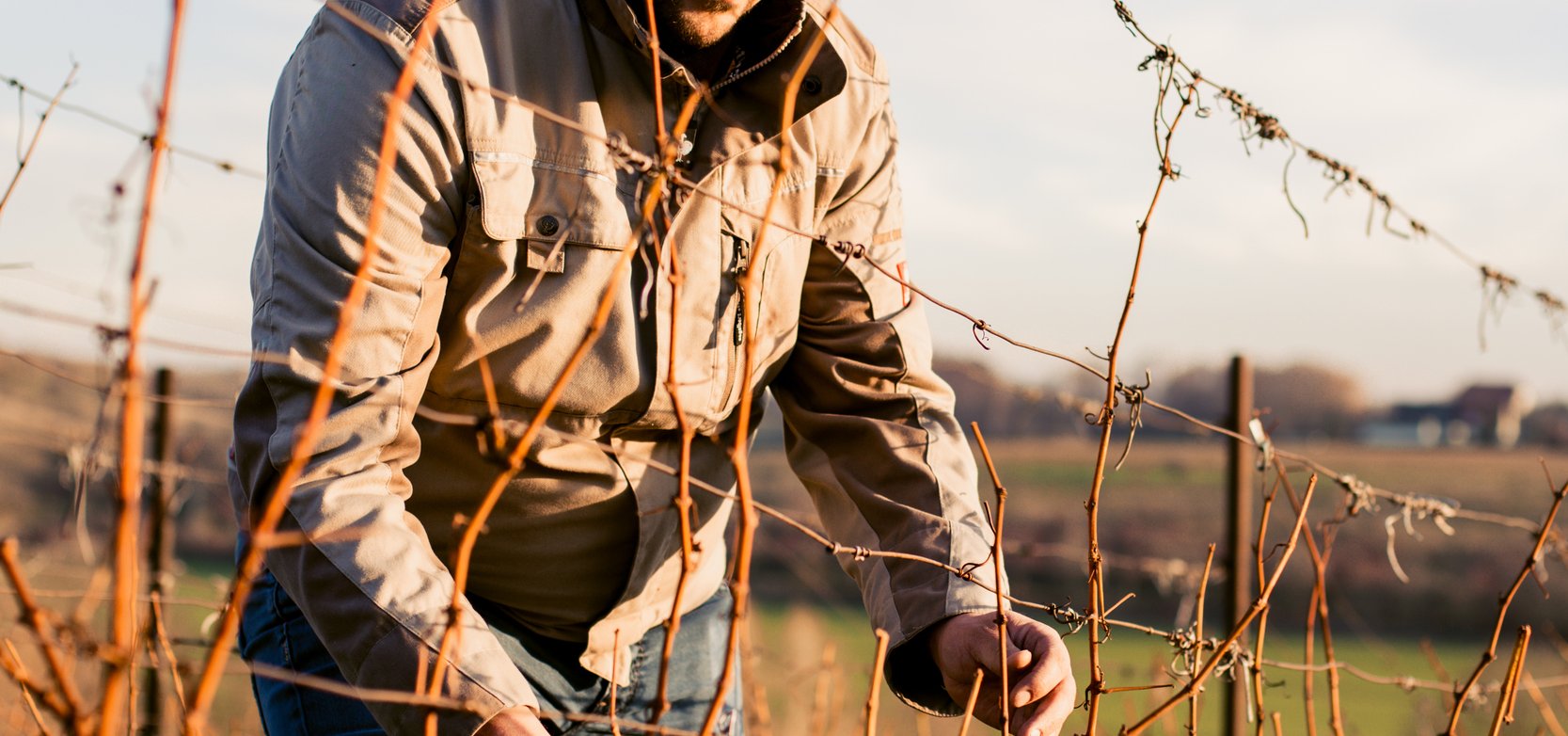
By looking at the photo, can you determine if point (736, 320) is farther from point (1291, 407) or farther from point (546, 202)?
point (1291, 407)

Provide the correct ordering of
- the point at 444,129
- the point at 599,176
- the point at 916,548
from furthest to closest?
the point at 916,548
the point at 599,176
the point at 444,129

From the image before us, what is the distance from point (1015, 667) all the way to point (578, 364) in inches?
28.1

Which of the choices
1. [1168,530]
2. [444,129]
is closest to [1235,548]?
[444,129]

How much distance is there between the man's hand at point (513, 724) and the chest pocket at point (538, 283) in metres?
0.50

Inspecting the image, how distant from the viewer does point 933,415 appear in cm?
203

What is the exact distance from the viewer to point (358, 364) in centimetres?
146

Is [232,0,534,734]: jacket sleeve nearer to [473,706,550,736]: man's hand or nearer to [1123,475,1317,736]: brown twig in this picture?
[473,706,550,736]: man's hand

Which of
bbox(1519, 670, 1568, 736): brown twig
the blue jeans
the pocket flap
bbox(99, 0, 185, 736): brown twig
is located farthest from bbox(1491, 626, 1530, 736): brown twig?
bbox(99, 0, 185, 736): brown twig

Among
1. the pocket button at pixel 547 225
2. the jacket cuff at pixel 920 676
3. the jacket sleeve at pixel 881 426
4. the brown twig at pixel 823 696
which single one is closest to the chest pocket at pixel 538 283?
the pocket button at pixel 547 225

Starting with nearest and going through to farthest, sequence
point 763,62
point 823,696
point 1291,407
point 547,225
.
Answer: point 547,225, point 763,62, point 823,696, point 1291,407

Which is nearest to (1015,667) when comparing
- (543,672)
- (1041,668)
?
(1041,668)

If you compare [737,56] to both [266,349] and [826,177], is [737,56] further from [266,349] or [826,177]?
[266,349]

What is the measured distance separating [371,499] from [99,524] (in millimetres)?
35202

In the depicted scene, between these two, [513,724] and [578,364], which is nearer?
[513,724]
